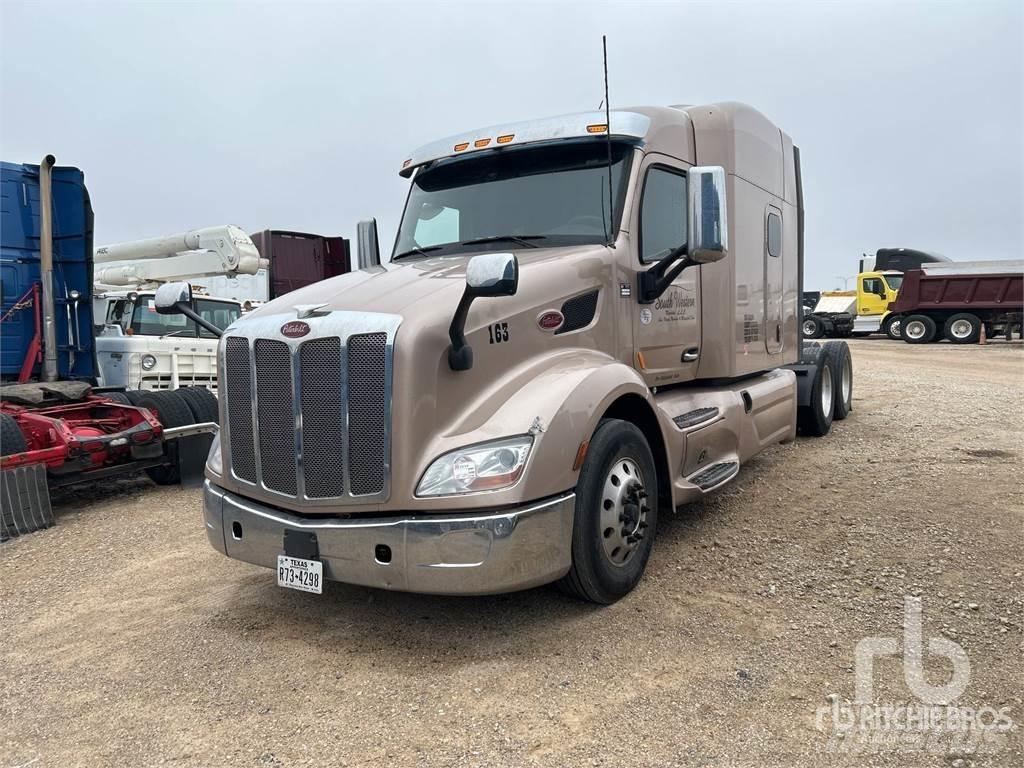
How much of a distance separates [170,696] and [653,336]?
3.32 metres

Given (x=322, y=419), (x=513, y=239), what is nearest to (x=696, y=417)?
(x=513, y=239)

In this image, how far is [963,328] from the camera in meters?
24.0

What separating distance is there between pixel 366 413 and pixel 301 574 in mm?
829

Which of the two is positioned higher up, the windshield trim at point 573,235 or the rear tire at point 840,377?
the windshield trim at point 573,235

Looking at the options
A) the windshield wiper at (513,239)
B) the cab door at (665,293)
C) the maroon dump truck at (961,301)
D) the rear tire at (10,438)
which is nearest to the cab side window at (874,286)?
the maroon dump truck at (961,301)

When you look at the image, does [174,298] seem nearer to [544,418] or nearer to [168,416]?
[544,418]

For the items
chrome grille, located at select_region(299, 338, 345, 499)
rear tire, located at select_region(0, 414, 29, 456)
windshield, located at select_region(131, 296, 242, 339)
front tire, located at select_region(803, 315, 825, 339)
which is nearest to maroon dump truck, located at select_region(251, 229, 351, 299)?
windshield, located at select_region(131, 296, 242, 339)

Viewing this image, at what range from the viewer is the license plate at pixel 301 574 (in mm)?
3361

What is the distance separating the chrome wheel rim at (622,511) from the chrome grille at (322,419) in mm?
1318

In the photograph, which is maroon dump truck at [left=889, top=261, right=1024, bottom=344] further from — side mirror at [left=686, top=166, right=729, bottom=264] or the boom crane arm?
side mirror at [left=686, top=166, right=729, bottom=264]

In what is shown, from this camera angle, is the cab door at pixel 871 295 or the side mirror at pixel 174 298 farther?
the cab door at pixel 871 295

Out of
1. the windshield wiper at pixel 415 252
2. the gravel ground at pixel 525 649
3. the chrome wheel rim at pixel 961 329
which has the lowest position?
the gravel ground at pixel 525 649

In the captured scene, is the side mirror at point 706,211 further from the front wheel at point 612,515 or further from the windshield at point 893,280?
the windshield at point 893,280

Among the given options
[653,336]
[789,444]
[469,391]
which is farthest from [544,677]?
[789,444]
